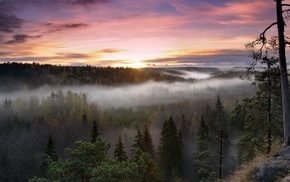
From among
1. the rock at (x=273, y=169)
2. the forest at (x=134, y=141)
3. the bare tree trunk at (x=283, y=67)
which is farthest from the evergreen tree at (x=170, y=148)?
the rock at (x=273, y=169)

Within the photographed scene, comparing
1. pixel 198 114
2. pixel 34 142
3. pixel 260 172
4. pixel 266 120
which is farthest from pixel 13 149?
pixel 260 172

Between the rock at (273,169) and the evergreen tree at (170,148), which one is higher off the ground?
the rock at (273,169)

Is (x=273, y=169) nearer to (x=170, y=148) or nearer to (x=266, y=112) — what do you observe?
(x=266, y=112)

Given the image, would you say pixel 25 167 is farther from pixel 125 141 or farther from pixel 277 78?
pixel 277 78

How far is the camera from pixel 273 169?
1484 cm

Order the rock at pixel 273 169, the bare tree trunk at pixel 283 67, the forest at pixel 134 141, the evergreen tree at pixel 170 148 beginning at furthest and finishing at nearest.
Answer: the evergreen tree at pixel 170 148, the forest at pixel 134 141, the bare tree trunk at pixel 283 67, the rock at pixel 273 169

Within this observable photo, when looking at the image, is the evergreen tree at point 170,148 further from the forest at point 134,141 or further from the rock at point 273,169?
the rock at point 273,169

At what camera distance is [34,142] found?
117875 millimetres

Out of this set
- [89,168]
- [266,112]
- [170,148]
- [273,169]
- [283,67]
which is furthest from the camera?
[170,148]

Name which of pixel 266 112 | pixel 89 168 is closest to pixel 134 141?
pixel 266 112

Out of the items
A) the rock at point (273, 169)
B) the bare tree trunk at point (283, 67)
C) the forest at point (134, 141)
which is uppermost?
the bare tree trunk at point (283, 67)

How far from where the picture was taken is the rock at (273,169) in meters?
14.4

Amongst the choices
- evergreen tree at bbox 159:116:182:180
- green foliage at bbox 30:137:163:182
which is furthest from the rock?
evergreen tree at bbox 159:116:182:180

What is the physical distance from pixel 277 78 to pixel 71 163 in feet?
60.1
